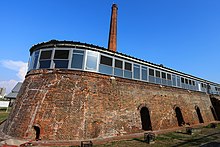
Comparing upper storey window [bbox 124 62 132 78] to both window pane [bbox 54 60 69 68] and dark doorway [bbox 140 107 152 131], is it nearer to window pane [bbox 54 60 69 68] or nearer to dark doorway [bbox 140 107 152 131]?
dark doorway [bbox 140 107 152 131]

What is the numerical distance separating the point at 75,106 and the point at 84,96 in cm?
96

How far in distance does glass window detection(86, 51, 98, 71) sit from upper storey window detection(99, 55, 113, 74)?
569 millimetres

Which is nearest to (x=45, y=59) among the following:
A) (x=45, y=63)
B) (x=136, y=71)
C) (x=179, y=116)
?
(x=45, y=63)

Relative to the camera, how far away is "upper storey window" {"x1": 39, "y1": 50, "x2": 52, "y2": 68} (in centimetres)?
1176

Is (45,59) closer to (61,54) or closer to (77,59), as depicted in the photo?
(61,54)

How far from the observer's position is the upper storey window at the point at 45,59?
11.8 meters

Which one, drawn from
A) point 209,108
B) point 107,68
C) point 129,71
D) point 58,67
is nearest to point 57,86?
point 58,67

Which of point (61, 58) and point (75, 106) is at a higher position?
point (61, 58)

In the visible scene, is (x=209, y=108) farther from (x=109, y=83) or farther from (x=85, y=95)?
(x=85, y=95)

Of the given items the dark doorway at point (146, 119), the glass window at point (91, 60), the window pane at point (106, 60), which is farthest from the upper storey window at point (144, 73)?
the glass window at point (91, 60)

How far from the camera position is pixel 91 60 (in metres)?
11.9

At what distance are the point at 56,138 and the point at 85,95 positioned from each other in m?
3.35

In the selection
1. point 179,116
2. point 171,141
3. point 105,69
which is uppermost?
Answer: point 105,69

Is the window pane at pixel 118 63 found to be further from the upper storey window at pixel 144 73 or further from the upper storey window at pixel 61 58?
the upper storey window at pixel 61 58
